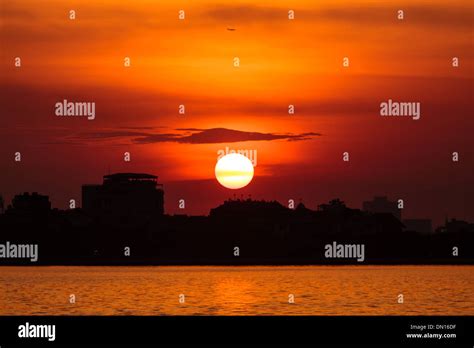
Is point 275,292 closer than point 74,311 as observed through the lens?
No

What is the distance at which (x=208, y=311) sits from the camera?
87.2 metres
